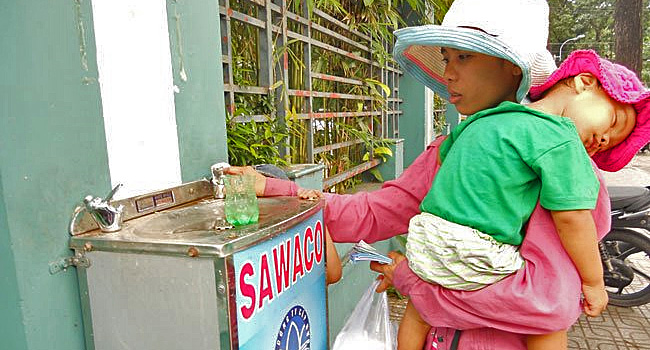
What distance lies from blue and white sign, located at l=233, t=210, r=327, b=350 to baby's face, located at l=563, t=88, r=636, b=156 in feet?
2.35

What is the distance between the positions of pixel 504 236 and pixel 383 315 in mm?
504

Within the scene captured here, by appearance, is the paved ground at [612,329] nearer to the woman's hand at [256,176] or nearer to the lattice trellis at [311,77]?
the lattice trellis at [311,77]

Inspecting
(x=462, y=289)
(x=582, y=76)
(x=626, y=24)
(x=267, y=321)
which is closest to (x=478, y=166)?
(x=462, y=289)

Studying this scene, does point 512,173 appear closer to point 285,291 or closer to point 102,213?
point 285,291

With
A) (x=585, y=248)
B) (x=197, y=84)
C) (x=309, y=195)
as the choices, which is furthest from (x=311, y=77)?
(x=585, y=248)

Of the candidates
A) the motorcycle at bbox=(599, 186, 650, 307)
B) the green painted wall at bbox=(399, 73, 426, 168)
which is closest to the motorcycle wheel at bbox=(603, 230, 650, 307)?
the motorcycle at bbox=(599, 186, 650, 307)

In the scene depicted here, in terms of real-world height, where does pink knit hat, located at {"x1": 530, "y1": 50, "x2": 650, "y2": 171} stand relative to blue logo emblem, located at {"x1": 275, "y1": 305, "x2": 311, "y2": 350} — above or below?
above

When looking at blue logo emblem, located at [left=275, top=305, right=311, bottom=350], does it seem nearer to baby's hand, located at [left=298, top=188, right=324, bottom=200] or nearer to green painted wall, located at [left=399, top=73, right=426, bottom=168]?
baby's hand, located at [left=298, top=188, right=324, bottom=200]

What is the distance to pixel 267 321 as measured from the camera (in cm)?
101

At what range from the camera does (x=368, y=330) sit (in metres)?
1.42

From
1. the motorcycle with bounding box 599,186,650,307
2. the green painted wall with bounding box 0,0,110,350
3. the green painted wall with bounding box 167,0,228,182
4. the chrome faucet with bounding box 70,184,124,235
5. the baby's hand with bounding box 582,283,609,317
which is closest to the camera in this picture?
the green painted wall with bounding box 0,0,110,350

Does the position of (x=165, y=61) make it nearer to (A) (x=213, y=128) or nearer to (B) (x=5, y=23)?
(A) (x=213, y=128)

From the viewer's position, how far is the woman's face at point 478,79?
121 centimetres

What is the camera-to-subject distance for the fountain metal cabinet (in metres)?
0.90
